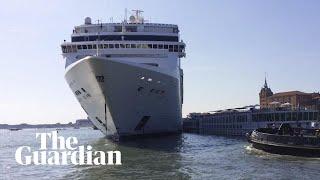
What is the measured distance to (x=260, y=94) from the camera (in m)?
186

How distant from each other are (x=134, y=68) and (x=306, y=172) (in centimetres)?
2023

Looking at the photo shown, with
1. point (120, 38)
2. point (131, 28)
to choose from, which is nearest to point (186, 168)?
point (120, 38)

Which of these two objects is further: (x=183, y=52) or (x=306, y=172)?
(x=183, y=52)

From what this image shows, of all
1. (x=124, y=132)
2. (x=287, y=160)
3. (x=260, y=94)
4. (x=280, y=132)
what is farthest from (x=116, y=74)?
(x=260, y=94)

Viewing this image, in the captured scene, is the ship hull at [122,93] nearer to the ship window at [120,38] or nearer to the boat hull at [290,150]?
the ship window at [120,38]

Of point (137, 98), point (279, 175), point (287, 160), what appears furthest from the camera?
point (137, 98)

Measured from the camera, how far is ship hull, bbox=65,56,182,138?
1676 inches

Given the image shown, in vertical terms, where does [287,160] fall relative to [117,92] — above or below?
below

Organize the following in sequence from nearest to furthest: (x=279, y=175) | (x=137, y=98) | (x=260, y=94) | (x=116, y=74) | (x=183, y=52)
→ (x=279, y=175)
(x=116, y=74)
(x=137, y=98)
(x=183, y=52)
(x=260, y=94)

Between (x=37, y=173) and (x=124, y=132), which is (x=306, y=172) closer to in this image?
(x=37, y=173)

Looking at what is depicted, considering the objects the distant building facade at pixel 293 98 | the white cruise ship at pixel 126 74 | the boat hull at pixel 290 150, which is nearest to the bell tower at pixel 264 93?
the distant building facade at pixel 293 98

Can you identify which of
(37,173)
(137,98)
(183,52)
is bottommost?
(37,173)

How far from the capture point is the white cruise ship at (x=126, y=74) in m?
43.2

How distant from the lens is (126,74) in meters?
43.4
